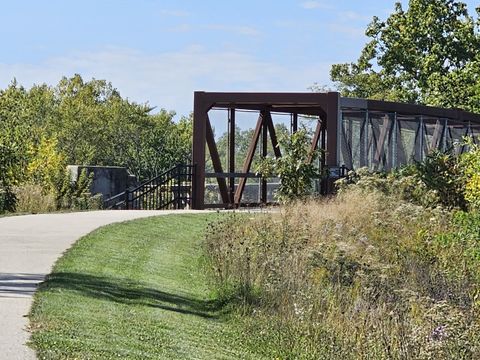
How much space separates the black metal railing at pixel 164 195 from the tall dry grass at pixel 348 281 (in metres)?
8.37

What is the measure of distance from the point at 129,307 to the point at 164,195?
20493 mm

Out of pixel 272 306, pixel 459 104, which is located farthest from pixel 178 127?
pixel 272 306

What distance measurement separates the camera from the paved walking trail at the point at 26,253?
999 centimetres

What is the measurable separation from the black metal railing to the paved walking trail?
5.28m

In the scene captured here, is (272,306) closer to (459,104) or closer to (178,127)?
(459,104)

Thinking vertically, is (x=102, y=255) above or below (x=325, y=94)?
below

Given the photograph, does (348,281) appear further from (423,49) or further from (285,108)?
(423,49)

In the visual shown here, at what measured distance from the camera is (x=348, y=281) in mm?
16250

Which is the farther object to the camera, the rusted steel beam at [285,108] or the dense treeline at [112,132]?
the dense treeline at [112,132]

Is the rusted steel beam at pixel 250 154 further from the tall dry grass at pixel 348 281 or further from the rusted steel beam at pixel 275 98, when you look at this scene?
the tall dry grass at pixel 348 281

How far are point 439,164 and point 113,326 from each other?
18196 millimetres

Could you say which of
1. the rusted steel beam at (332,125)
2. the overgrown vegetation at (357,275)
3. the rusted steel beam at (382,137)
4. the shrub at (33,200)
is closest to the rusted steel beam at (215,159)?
the rusted steel beam at (332,125)

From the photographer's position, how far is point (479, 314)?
14.2 meters

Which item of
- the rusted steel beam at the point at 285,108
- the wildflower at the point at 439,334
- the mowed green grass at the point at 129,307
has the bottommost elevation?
the wildflower at the point at 439,334
